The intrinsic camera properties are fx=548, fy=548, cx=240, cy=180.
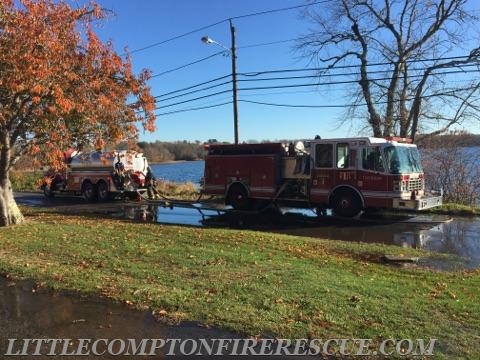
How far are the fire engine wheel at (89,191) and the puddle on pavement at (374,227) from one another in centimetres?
594

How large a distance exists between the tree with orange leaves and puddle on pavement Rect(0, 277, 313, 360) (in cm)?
638

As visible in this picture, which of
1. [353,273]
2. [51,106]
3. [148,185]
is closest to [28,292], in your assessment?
[353,273]

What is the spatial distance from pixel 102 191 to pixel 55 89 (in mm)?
13921

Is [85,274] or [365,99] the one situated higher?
[365,99]

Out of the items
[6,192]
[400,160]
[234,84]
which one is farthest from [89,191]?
[400,160]

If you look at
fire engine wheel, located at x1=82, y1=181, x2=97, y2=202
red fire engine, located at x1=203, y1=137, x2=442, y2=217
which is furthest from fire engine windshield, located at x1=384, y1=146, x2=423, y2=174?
fire engine wheel, located at x1=82, y1=181, x2=97, y2=202

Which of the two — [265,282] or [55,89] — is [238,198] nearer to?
[55,89]

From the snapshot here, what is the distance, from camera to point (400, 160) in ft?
56.4

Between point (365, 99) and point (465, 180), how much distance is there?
7.93 metres

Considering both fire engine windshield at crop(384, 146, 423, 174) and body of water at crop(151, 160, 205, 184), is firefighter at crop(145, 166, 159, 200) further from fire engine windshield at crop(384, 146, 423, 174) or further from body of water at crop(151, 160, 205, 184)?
fire engine windshield at crop(384, 146, 423, 174)

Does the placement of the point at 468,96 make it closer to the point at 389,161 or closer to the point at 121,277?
the point at 389,161

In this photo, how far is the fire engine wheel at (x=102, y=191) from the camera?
1003 inches

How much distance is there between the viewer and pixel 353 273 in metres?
8.66

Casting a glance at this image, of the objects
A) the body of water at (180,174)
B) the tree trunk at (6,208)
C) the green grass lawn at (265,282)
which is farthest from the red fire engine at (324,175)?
the body of water at (180,174)
